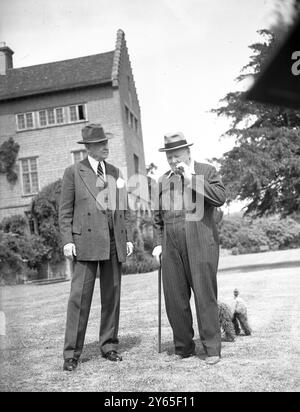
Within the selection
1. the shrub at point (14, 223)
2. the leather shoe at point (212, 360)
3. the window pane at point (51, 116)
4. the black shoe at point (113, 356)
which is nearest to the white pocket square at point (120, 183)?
the black shoe at point (113, 356)

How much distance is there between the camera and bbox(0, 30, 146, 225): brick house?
23.1m

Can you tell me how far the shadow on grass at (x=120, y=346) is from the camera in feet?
15.9

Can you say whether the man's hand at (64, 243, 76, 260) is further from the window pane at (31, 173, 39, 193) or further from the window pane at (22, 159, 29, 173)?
the window pane at (22, 159, 29, 173)

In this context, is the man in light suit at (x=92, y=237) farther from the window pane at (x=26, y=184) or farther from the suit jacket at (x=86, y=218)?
the window pane at (x=26, y=184)

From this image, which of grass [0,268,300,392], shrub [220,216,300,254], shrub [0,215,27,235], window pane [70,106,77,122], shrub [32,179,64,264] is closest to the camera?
grass [0,268,300,392]

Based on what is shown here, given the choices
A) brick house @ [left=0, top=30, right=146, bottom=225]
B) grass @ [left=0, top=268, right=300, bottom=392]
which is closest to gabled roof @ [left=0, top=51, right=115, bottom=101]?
brick house @ [left=0, top=30, right=146, bottom=225]

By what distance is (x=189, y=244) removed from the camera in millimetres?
4453

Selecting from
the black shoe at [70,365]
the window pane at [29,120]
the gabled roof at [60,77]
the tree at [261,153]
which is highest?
the gabled roof at [60,77]

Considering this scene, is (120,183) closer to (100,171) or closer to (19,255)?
(100,171)

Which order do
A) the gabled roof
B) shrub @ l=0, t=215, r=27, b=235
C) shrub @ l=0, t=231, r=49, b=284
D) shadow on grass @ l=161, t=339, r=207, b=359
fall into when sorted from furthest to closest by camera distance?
the gabled roof → shrub @ l=0, t=215, r=27, b=235 → shrub @ l=0, t=231, r=49, b=284 → shadow on grass @ l=161, t=339, r=207, b=359

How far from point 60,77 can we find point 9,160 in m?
4.05

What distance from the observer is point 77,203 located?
15.2ft

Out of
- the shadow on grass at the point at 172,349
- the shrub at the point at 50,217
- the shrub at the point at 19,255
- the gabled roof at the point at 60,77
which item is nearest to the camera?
the shadow on grass at the point at 172,349

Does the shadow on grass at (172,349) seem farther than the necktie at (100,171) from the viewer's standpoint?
No
